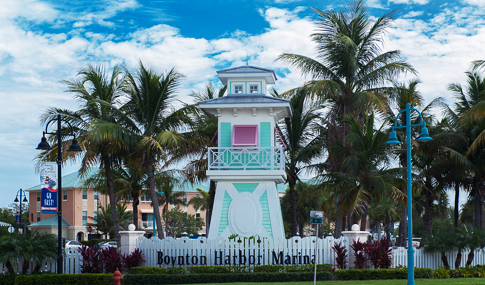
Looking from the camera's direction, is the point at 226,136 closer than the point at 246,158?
No

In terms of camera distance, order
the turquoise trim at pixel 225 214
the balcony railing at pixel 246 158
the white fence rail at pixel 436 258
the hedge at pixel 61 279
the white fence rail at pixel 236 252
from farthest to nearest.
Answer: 1. the balcony railing at pixel 246 158
2. the turquoise trim at pixel 225 214
3. the white fence rail at pixel 436 258
4. the white fence rail at pixel 236 252
5. the hedge at pixel 61 279

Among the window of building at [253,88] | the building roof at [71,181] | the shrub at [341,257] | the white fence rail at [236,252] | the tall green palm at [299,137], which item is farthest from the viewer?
the building roof at [71,181]

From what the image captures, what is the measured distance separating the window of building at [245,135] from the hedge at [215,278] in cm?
691

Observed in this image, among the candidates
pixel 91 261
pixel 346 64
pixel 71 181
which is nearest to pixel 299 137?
pixel 346 64

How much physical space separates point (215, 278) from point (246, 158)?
681cm

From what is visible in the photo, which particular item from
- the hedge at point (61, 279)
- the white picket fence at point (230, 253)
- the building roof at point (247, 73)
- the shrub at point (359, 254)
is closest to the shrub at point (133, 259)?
the white picket fence at point (230, 253)

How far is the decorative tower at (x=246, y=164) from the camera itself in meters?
23.5

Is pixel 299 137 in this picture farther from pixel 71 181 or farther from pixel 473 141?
pixel 71 181

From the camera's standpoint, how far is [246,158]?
964 inches

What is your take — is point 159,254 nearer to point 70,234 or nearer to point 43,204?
point 43,204

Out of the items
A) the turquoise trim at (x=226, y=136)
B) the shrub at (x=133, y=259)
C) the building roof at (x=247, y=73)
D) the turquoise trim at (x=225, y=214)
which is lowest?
the shrub at (x=133, y=259)

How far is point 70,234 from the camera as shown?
7538 centimetres

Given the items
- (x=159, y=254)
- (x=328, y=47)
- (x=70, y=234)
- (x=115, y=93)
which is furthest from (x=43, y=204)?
(x=70, y=234)

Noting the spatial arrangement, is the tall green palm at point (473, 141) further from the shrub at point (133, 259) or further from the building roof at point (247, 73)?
the shrub at point (133, 259)
